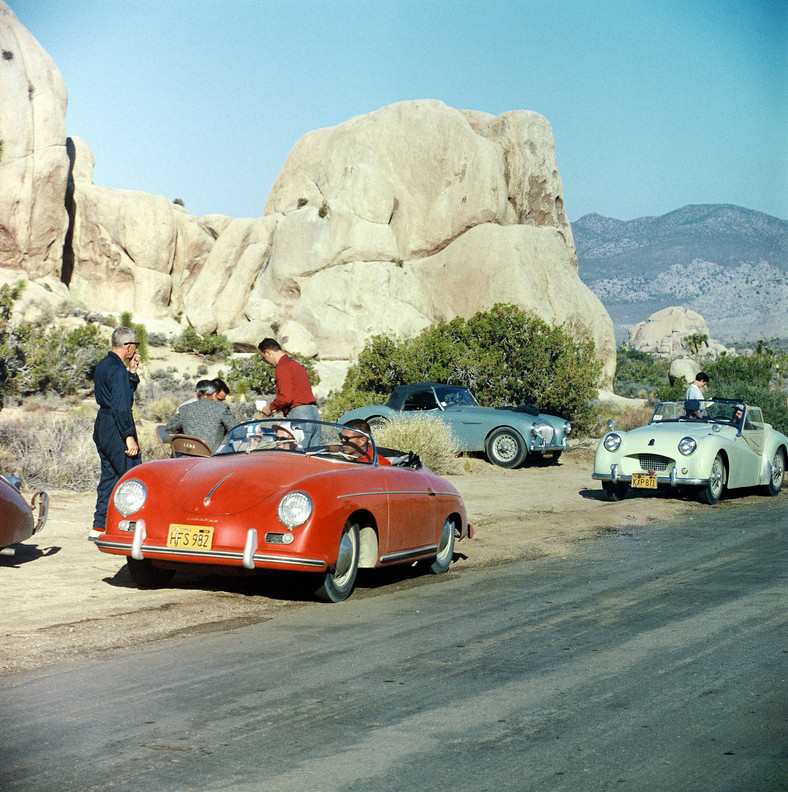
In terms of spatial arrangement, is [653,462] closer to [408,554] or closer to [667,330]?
[408,554]

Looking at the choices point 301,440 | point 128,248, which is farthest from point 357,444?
point 128,248

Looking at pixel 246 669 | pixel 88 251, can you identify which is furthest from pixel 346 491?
pixel 88 251

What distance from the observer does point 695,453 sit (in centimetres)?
1463

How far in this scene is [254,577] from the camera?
845 cm

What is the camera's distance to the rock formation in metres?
46.6

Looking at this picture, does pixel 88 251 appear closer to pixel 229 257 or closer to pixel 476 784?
pixel 229 257

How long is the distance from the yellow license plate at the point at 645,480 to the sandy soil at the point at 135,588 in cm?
35

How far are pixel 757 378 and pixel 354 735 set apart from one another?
4483cm

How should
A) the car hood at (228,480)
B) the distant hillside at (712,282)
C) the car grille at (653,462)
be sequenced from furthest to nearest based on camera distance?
the distant hillside at (712,282)
the car grille at (653,462)
the car hood at (228,480)

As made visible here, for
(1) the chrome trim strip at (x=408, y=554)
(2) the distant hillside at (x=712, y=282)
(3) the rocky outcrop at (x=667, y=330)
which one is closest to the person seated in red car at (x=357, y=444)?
(1) the chrome trim strip at (x=408, y=554)

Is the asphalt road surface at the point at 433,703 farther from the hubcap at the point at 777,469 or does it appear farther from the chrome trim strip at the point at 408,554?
the hubcap at the point at 777,469

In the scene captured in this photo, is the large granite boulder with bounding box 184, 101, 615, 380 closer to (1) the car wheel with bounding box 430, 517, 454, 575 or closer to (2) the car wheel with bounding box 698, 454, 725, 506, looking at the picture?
(2) the car wheel with bounding box 698, 454, 725, 506

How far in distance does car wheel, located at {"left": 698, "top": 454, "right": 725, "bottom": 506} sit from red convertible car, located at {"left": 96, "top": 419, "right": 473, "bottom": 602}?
772cm

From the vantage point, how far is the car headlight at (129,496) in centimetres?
725
